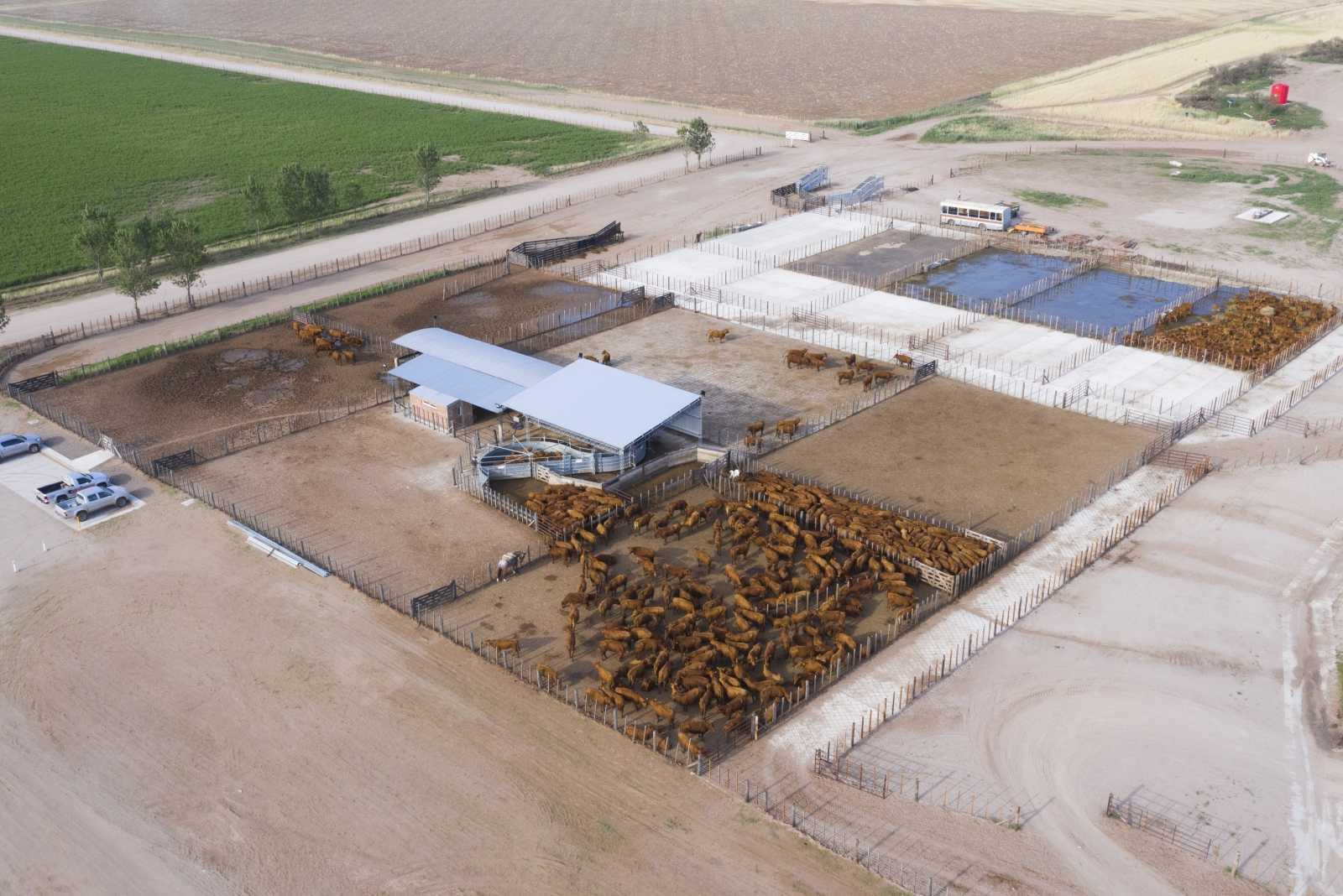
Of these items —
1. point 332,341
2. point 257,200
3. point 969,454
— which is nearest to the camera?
point 969,454

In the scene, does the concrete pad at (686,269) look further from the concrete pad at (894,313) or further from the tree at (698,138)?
the tree at (698,138)

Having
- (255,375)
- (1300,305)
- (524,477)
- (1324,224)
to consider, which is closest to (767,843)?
(524,477)

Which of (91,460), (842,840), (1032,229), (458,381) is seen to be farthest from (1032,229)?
(91,460)

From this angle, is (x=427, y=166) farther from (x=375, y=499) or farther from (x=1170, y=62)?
(x=1170, y=62)

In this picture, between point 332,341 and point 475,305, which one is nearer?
point 332,341

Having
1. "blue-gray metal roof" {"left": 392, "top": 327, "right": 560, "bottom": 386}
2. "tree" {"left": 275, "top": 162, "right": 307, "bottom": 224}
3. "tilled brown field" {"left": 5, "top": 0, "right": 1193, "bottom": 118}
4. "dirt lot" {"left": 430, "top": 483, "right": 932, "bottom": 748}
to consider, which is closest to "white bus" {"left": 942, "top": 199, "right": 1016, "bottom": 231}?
"blue-gray metal roof" {"left": 392, "top": 327, "right": 560, "bottom": 386}
